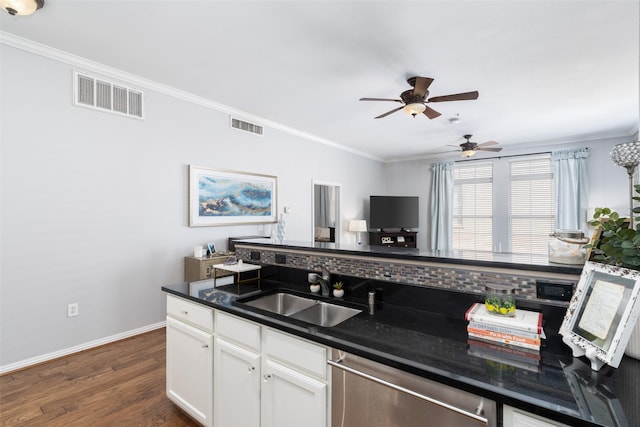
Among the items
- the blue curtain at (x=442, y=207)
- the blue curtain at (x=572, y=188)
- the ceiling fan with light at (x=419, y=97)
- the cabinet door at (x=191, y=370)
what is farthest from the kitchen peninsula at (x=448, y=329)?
the blue curtain at (x=442, y=207)

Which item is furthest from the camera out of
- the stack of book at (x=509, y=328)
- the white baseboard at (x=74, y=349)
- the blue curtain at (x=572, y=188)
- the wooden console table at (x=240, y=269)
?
the blue curtain at (x=572, y=188)

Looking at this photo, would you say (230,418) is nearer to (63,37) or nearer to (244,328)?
(244,328)

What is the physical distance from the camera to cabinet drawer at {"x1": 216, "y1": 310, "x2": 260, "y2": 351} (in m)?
1.49

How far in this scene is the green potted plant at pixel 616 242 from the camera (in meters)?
0.93

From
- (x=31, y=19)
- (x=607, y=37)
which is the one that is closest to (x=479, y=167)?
(x=607, y=37)

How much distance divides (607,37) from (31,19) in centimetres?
451

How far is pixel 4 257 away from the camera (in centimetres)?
246

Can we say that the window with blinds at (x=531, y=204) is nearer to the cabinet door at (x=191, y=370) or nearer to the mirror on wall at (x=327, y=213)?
the mirror on wall at (x=327, y=213)

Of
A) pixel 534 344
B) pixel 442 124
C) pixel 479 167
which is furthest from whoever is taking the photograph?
pixel 479 167

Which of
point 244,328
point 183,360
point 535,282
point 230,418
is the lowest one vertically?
point 230,418

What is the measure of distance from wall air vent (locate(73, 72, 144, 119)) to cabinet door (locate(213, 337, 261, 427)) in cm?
272

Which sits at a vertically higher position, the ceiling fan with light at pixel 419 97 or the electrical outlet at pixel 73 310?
the ceiling fan with light at pixel 419 97

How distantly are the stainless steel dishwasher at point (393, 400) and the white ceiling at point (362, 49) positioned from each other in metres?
2.26

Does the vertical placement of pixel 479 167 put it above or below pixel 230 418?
above
